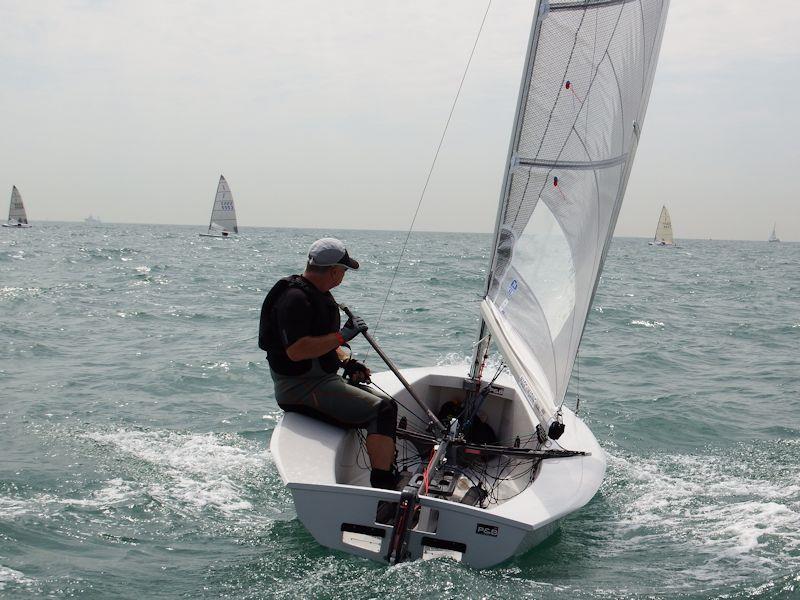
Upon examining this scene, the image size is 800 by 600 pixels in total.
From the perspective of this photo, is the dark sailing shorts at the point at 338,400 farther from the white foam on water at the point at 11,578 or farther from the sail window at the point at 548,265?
the white foam on water at the point at 11,578

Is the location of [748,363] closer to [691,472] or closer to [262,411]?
[691,472]

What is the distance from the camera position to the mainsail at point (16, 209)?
5269cm

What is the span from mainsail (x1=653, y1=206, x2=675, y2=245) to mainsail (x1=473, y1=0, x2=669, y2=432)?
6155 centimetres

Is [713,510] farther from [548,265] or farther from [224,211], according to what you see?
[224,211]

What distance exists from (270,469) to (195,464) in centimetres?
51

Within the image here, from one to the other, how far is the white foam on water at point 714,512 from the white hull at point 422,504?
1.52 feet

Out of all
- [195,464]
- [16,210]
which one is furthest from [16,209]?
[195,464]

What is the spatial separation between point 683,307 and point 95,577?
15.9 m

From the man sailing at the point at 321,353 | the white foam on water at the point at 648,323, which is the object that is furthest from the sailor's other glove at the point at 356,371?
the white foam on water at the point at 648,323

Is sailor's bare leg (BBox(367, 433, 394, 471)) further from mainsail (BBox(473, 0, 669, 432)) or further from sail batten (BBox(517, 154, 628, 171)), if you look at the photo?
sail batten (BBox(517, 154, 628, 171))

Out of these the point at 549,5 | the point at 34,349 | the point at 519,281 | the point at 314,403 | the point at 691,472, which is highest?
the point at 549,5

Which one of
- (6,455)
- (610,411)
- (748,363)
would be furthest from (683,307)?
(6,455)

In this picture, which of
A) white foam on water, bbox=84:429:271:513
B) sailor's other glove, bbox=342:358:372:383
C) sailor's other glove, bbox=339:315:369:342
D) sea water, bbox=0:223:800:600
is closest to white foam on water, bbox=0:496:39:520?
sea water, bbox=0:223:800:600

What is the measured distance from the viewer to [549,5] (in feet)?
14.9
